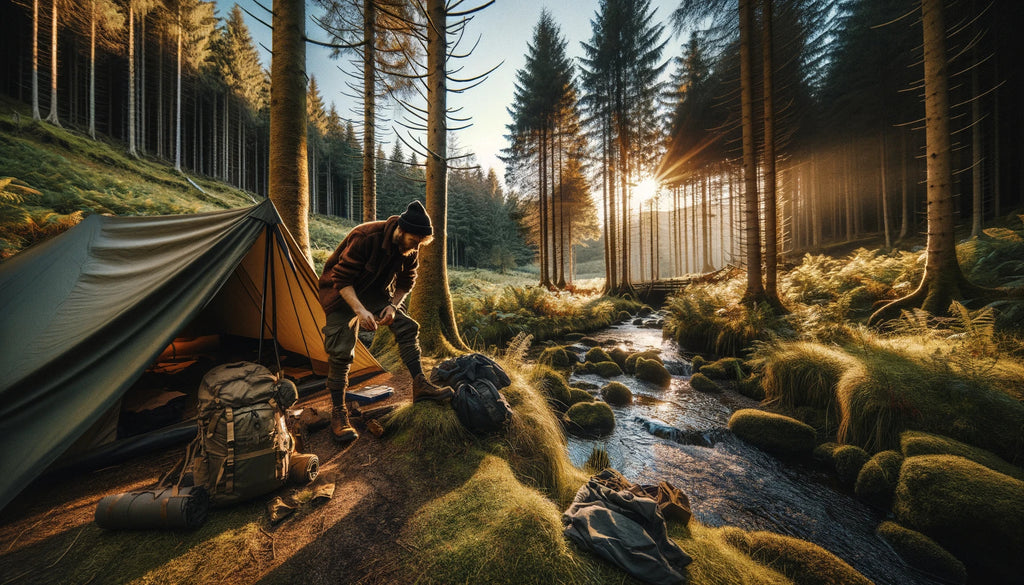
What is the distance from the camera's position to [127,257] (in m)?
2.80

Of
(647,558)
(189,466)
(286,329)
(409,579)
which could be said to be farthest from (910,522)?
(286,329)

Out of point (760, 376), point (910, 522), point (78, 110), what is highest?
point (78, 110)

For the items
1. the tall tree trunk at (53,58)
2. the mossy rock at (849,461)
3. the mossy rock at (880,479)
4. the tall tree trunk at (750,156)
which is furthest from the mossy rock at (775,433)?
the tall tree trunk at (53,58)

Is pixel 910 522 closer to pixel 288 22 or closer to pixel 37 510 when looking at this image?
pixel 37 510

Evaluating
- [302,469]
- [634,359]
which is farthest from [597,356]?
[302,469]

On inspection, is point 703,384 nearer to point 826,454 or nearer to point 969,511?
point 826,454

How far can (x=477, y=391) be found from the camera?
3135mm

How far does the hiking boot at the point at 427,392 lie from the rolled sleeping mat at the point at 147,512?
1660 mm

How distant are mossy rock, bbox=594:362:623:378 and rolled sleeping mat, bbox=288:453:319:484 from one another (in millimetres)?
5839

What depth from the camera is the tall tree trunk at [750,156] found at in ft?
26.4

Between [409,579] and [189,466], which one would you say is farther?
[189,466]

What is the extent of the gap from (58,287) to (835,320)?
10.8 meters

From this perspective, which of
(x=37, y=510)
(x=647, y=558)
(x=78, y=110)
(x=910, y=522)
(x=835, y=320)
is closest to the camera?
(x=647, y=558)

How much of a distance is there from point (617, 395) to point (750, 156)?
7.54 meters
